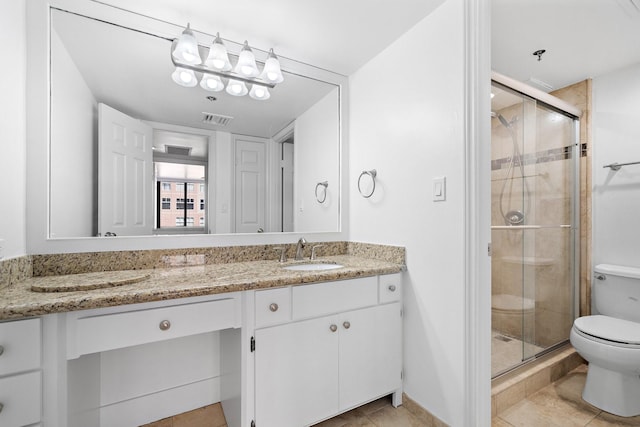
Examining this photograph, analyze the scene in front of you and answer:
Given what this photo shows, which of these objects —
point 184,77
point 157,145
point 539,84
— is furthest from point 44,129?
point 539,84

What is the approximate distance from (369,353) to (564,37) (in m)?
2.22

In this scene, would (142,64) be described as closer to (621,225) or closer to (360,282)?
(360,282)

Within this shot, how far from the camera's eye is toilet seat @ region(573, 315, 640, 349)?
4.89 feet

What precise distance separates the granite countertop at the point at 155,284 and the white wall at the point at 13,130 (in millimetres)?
211

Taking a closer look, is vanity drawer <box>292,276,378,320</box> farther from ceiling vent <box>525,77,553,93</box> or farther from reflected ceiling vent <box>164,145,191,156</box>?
ceiling vent <box>525,77,553,93</box>

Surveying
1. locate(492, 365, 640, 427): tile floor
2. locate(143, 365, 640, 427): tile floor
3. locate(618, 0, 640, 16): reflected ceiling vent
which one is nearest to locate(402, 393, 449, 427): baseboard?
locate(143, 365, 640, 427): tile floor

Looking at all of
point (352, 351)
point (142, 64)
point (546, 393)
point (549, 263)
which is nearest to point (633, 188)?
point (549, 263)

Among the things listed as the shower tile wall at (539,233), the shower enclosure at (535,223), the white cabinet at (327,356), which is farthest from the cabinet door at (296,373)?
the shower tile wall at (539,233)

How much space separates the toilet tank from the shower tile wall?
0.22 m

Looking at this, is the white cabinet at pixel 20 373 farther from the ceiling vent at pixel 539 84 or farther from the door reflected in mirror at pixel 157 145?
Answer: the ceiling vent at pixel 539 84

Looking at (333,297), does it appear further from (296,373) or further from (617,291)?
(617,291)

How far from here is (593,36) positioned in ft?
5.63

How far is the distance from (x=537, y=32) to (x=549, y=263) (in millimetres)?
1666

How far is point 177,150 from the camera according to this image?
1.58 meters
